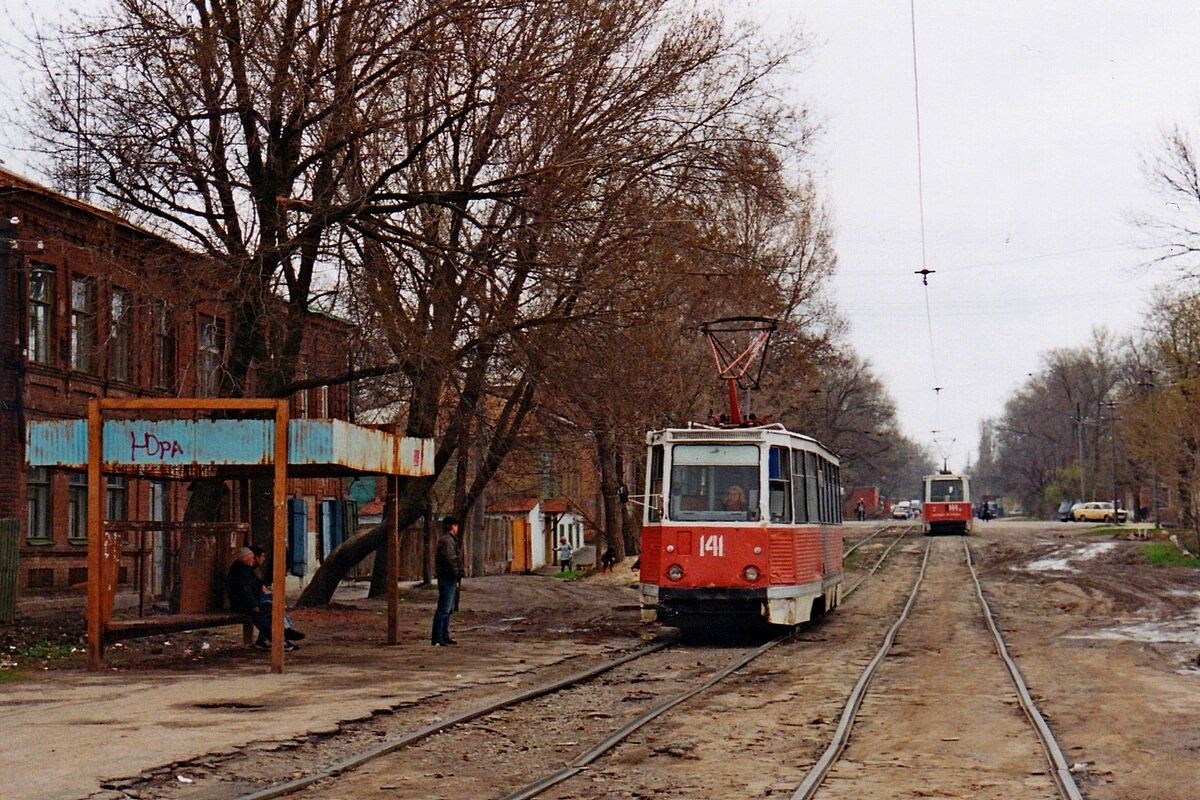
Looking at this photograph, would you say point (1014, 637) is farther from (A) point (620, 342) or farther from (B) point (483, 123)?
(B) point (483, 123)

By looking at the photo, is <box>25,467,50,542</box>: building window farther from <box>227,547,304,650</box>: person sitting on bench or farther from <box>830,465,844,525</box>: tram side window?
<box>830,465,844,525</box>: tram side window

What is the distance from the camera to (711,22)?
2334 cm

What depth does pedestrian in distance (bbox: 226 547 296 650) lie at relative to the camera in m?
18.4

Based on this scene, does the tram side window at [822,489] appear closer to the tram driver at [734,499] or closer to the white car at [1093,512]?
the tram driver at [734,499]

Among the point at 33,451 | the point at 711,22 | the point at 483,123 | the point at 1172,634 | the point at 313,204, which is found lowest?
the point at 1172,634

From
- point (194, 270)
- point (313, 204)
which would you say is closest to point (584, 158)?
point (313, 204)

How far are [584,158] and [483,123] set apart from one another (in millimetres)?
2416

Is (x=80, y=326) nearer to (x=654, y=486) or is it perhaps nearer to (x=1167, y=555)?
(x=654, y=486)

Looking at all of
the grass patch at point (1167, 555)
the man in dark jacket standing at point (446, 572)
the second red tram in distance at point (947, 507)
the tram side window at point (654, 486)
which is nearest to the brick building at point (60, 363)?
the man in dark jacket standing at point (446, 572)

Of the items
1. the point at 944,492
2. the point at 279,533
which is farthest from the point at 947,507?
the point at 279,533

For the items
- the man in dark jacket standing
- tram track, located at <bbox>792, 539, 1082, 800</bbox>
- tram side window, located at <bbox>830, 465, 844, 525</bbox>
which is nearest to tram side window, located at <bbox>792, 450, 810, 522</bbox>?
tram track, located at <bbox>792, 539, 1082, 800</bbox>

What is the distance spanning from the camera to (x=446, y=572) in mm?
19094

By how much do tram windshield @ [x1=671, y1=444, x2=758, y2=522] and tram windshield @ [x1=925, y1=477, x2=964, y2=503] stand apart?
45.2 metres

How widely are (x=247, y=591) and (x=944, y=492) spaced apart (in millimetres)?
48716
